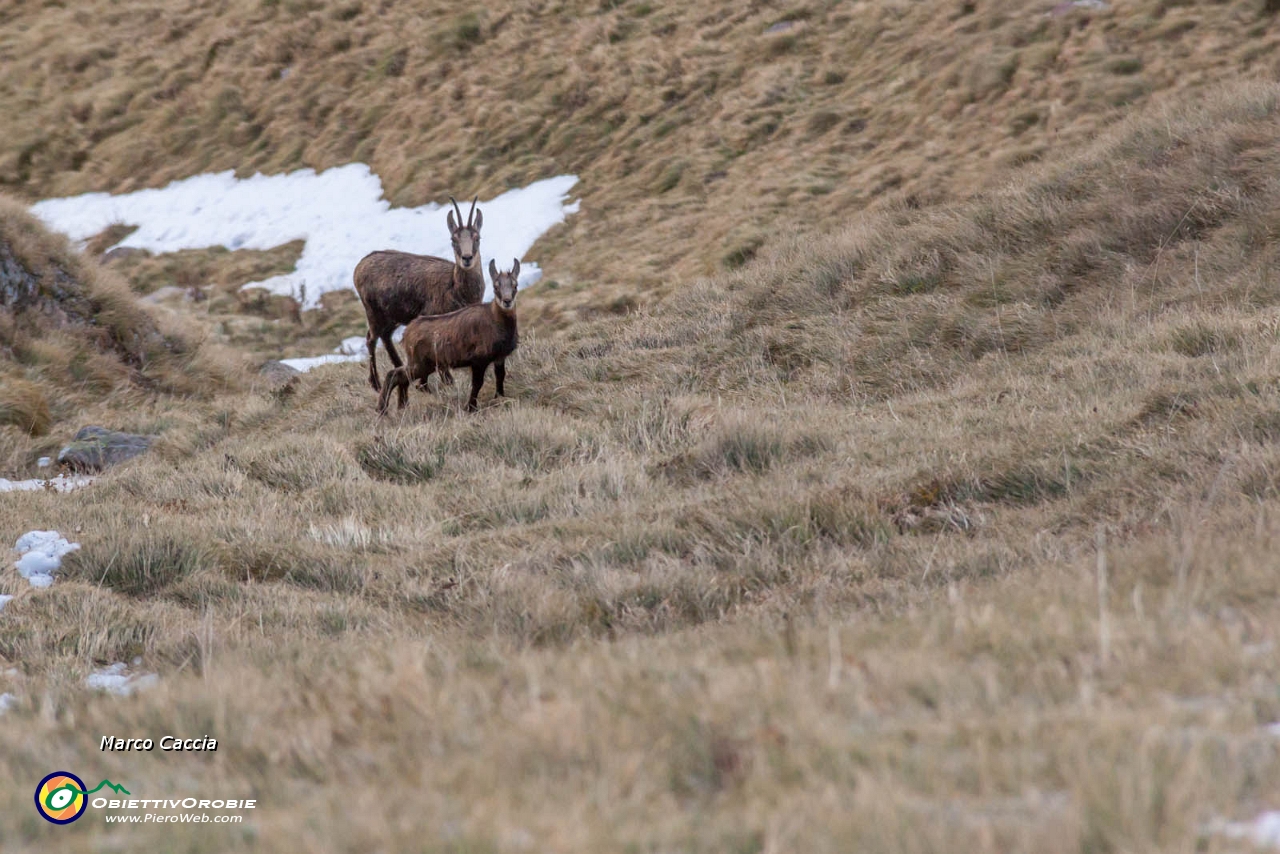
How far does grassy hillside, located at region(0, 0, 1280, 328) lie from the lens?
631 inches

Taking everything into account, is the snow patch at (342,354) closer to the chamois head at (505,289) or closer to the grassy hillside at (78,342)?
the grassy hillside at (78,342)

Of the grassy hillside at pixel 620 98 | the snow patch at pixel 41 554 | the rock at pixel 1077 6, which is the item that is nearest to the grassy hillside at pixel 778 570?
the snow patch at pixel 41 554

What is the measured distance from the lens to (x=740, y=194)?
1784 centimetres

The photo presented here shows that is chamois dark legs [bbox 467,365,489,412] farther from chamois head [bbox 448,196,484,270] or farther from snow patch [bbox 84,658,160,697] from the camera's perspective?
snow patch [bbox 84,658,160,697]

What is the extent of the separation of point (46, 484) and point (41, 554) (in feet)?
9.73

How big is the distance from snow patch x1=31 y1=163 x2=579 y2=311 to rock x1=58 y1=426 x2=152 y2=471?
8532mm

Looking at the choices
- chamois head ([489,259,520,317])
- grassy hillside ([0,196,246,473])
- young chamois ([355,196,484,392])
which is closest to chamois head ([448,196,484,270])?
young chamois ([355,196,484,392])

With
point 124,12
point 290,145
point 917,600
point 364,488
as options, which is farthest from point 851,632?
point 124,12

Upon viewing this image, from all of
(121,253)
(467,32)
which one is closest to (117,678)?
(121,253)

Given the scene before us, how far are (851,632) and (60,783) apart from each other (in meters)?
1.89

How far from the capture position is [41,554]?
5816mm

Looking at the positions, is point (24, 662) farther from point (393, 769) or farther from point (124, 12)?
point (124, 12)

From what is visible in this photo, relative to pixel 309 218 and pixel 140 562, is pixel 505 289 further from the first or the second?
pixel 309 218

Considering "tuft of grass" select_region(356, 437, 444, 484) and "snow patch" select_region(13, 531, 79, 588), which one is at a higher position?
"snow patch" select_region(13, 531, 79, 588)
